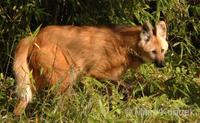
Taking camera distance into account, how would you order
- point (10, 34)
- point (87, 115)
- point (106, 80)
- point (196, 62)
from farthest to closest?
point (196, 62) → point (10, 34) → point (106, 80) → point (87, 115)

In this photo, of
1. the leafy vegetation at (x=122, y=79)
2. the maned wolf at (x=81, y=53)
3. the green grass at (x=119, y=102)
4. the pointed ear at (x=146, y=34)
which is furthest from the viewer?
the pointed ear at (x=146, y=34)

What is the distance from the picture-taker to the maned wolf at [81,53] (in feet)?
18.4

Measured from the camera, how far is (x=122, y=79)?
20.4 feet

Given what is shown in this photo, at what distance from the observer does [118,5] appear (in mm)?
7094

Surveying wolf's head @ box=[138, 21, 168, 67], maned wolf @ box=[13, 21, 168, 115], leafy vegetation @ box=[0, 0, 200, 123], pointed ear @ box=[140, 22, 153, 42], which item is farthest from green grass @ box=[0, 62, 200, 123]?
pointed ear @ box=[140, 22, 153, 42]

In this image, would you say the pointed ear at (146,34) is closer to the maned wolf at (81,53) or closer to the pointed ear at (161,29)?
the maned wolf at (81,53)

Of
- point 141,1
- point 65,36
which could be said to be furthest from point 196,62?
point 65,36

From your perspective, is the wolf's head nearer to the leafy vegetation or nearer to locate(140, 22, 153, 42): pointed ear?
locate(140, 22, 153, 42): pointed ear

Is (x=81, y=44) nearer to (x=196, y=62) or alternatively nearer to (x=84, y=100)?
(x=84, y=100)

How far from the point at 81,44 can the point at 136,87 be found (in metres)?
0.78

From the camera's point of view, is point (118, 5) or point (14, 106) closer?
point (14, 106)

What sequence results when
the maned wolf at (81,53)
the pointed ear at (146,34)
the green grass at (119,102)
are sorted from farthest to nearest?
1. the pointed ear at (146,34)
2. the maned wolf at (81,53)
3. the green grass at (119,102)

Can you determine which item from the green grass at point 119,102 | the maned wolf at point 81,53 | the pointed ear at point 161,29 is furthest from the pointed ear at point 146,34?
the green grass at point 119,102

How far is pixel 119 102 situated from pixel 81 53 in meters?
0.95
